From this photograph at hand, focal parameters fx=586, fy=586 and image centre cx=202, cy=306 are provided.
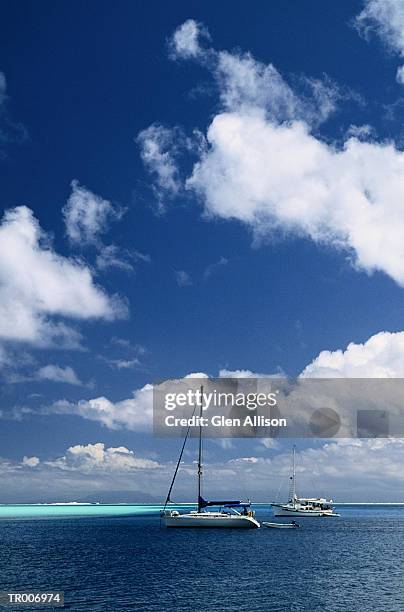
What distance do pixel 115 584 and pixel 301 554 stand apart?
135 ft

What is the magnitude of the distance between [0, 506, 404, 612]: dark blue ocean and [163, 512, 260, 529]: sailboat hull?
14.9 meters

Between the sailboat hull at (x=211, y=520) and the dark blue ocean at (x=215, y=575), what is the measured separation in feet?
48.8

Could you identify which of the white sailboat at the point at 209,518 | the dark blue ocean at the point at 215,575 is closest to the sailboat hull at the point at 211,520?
the white sailboat at the point at 209,518

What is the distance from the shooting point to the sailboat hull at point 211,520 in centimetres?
13446

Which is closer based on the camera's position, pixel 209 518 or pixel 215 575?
pixel 215 575

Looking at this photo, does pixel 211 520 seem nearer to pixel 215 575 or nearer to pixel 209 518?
pixel 209 518

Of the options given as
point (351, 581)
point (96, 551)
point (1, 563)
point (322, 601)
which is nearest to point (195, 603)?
point (322, 601)

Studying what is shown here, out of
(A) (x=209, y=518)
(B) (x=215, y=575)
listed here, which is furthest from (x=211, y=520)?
(B) (x=215, y=575)

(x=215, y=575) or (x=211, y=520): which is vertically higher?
(x=215, y=575)

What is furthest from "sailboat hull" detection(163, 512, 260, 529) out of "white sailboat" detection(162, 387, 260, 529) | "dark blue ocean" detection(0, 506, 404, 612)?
"dark blue ocean" detection(0, 506, 404, 612)

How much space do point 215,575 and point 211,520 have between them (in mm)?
65880

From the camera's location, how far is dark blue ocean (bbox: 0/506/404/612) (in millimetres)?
54906

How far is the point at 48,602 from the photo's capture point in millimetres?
54594

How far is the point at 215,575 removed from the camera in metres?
71.6
